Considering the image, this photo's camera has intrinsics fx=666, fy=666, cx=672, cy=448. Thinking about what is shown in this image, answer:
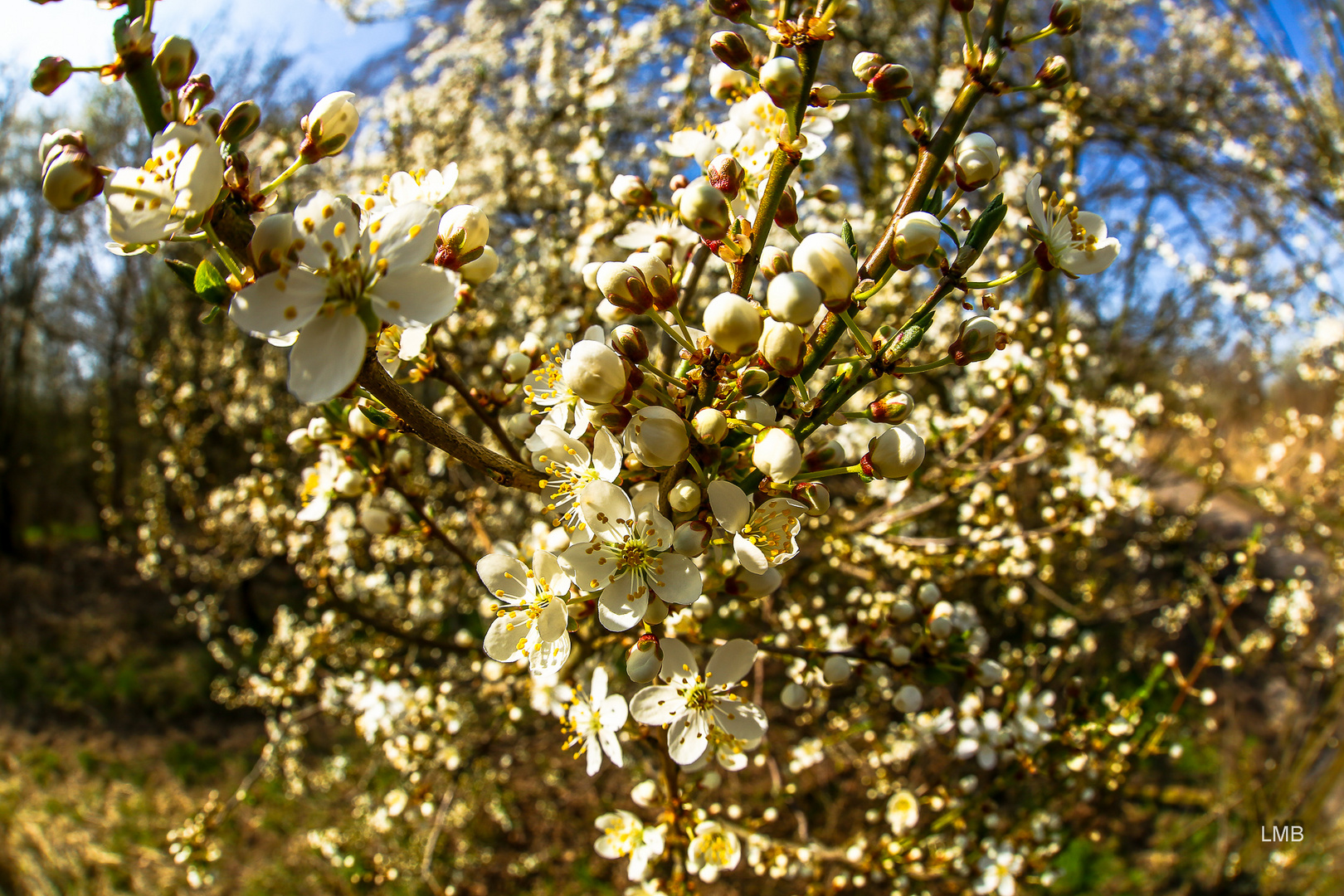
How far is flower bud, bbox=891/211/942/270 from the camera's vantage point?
835 mm

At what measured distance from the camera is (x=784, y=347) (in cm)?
81

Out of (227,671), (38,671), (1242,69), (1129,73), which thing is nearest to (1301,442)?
(1242,69)

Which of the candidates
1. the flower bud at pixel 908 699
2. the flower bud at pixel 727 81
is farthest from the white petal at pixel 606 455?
the flower bud at pixel 908 699

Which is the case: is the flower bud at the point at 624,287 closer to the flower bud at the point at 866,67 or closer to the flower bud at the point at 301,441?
the flower bud at the point at 866,67

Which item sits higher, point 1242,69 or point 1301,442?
point 1242,69

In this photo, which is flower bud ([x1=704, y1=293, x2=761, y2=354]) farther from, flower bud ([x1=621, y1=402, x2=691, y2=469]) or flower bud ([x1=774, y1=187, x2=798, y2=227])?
flower bud ([x1=774, y1=187, x2=798, y2=227])

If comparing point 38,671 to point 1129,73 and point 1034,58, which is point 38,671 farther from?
point 1129,73

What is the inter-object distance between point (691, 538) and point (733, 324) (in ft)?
0.94

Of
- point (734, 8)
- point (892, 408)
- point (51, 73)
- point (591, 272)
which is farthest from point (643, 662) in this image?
point (51, 73)

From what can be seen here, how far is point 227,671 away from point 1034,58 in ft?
35.7

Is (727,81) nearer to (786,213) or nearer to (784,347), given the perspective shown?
(786,213)

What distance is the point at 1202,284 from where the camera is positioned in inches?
275

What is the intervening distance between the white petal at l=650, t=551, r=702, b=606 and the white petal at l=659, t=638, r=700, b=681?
0.59 ft

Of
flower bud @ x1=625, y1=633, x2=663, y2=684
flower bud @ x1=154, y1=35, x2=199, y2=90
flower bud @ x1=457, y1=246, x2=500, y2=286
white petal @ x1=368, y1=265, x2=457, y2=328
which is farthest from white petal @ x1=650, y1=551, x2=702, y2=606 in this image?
flower bud @ x1=154, y1=35, x2=199, y2=90
